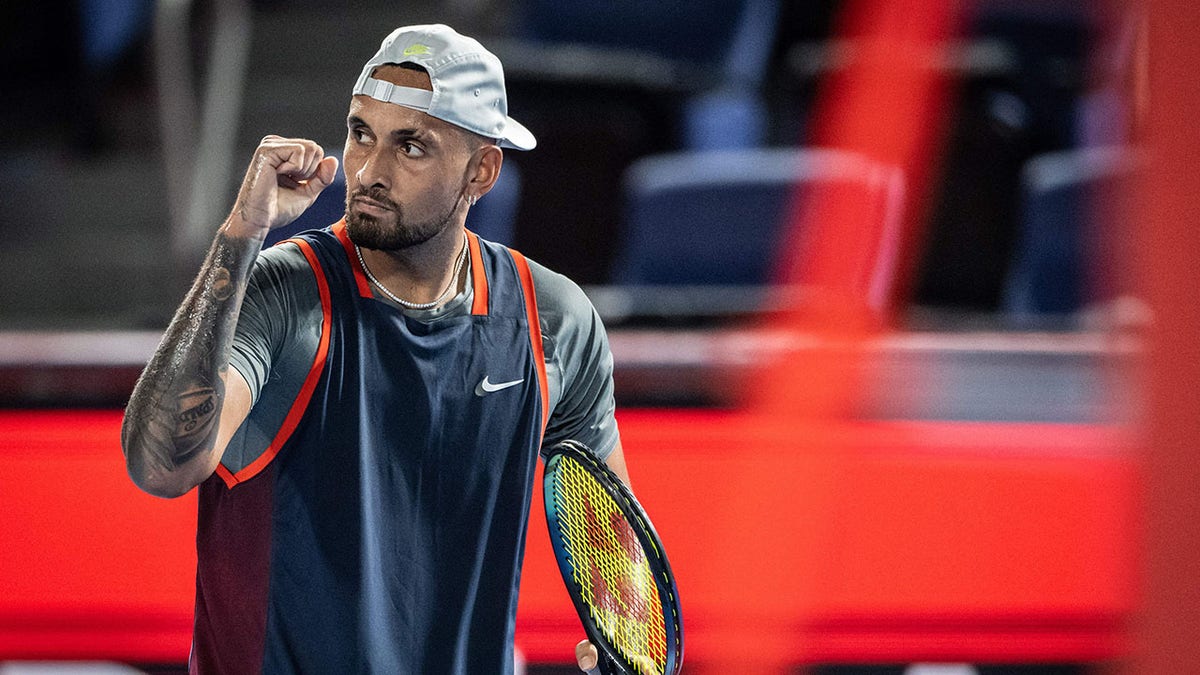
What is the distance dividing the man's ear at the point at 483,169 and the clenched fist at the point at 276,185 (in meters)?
0.14

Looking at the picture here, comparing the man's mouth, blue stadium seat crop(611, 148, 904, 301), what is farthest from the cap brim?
blue stadium seat crop(611, 148, 904, 301)

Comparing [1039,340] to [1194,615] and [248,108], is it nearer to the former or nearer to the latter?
[1194,615]

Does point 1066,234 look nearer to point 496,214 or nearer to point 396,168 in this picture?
point 496,214

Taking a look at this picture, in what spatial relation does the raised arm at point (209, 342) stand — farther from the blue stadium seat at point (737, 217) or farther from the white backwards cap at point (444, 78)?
the blue stadium seat at point (737, 217)

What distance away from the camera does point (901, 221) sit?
2.13 m

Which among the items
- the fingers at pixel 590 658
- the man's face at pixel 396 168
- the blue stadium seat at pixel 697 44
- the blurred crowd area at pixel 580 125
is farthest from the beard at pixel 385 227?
the blue stadium seat at pixel 697 44

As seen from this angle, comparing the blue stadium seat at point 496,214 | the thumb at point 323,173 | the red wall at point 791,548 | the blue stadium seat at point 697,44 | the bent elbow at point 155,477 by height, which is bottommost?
the red wall at point 791,548

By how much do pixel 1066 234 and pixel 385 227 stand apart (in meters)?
1.60

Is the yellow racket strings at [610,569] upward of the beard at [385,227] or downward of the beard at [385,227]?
downward

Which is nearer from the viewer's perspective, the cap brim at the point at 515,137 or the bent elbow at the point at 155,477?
the bent elbow at the point at 155,477

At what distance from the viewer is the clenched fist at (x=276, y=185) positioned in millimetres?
855

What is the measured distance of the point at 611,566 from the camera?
1072 millimetres

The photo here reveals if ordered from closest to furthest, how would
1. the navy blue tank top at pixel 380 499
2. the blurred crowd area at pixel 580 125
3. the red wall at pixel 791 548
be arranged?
the navy blue tank top at pixel 380 499, the red wall at pixel 791 548, the blurred crowd area at pixel 580 125

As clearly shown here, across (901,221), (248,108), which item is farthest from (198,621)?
(248,108)
